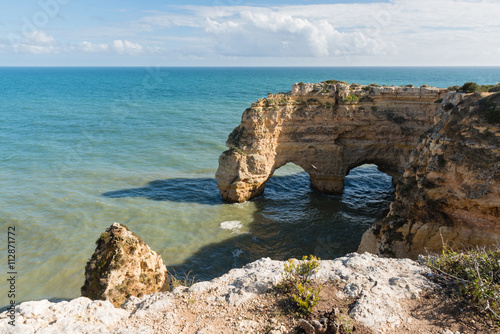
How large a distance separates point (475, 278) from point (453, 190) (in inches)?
278

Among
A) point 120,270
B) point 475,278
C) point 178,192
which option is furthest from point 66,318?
point 178,192

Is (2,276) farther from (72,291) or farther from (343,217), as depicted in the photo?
(343,217)

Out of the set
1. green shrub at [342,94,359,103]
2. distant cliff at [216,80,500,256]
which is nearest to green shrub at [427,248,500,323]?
distant cliff at [216,80,500,256]

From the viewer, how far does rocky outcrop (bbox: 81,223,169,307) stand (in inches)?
408

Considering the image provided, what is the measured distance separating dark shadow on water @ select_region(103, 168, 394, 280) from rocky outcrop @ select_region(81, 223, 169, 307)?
20.7ft

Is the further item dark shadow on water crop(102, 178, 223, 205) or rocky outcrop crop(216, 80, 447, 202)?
dark shadow on water crop(102, 178, 223, 205)

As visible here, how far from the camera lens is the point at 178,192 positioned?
2841cm

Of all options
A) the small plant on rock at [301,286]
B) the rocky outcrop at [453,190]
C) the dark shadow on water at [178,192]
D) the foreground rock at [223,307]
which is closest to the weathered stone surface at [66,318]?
the foreground rock at [223,307]

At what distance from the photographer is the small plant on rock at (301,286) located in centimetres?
682

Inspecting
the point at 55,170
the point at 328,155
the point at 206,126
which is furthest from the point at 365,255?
the point at 206,126

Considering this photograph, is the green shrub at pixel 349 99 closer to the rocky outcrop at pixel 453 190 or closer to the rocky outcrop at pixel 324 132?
the rocky outcrop at pixel 324 132

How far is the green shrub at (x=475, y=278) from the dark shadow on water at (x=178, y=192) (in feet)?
65.9

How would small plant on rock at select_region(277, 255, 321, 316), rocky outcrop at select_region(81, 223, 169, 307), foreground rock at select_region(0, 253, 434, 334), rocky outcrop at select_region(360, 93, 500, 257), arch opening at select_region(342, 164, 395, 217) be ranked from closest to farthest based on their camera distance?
1. foreground rock at select_region(0, 253, 434, 334)
2. small plant on rock at select_region(277, 255, 321, 316)
3. rocky outcrop at select_region(81, 223, 169, 307)
4. rocky outcrop at select_region(360, 93, 500, 257)
5. arch opening at select_region(342, 164, 395, 217)

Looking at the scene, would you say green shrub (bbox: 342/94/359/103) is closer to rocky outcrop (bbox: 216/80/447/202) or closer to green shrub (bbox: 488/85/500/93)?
rocky outcrop (bbox: 216/80/447/202)
